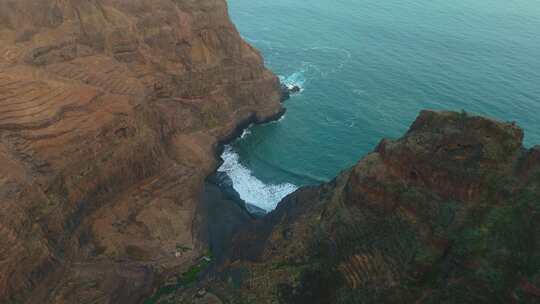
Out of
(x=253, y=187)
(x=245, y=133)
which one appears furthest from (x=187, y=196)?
(x=245, y=133)

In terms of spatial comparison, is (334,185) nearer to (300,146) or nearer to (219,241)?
(219,241)

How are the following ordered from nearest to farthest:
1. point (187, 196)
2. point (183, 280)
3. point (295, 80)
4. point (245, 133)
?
point (183, 280)
point (187, 196)
point (245, 133)
point (295, 80)

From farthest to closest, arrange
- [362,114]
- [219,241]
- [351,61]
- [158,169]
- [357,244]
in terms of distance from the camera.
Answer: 1. [351,61]
2. [362,114]
3. [158,169]
4. [219,241]
5. [357,244]

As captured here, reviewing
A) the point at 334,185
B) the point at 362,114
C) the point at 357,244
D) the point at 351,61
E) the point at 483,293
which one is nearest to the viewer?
the point at 483,293

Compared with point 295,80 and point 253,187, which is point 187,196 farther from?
point 295,80

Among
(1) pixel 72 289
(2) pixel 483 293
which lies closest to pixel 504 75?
(2) pixel 483 293

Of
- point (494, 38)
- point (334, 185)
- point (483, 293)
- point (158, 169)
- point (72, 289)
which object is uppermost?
point (494, 38)
